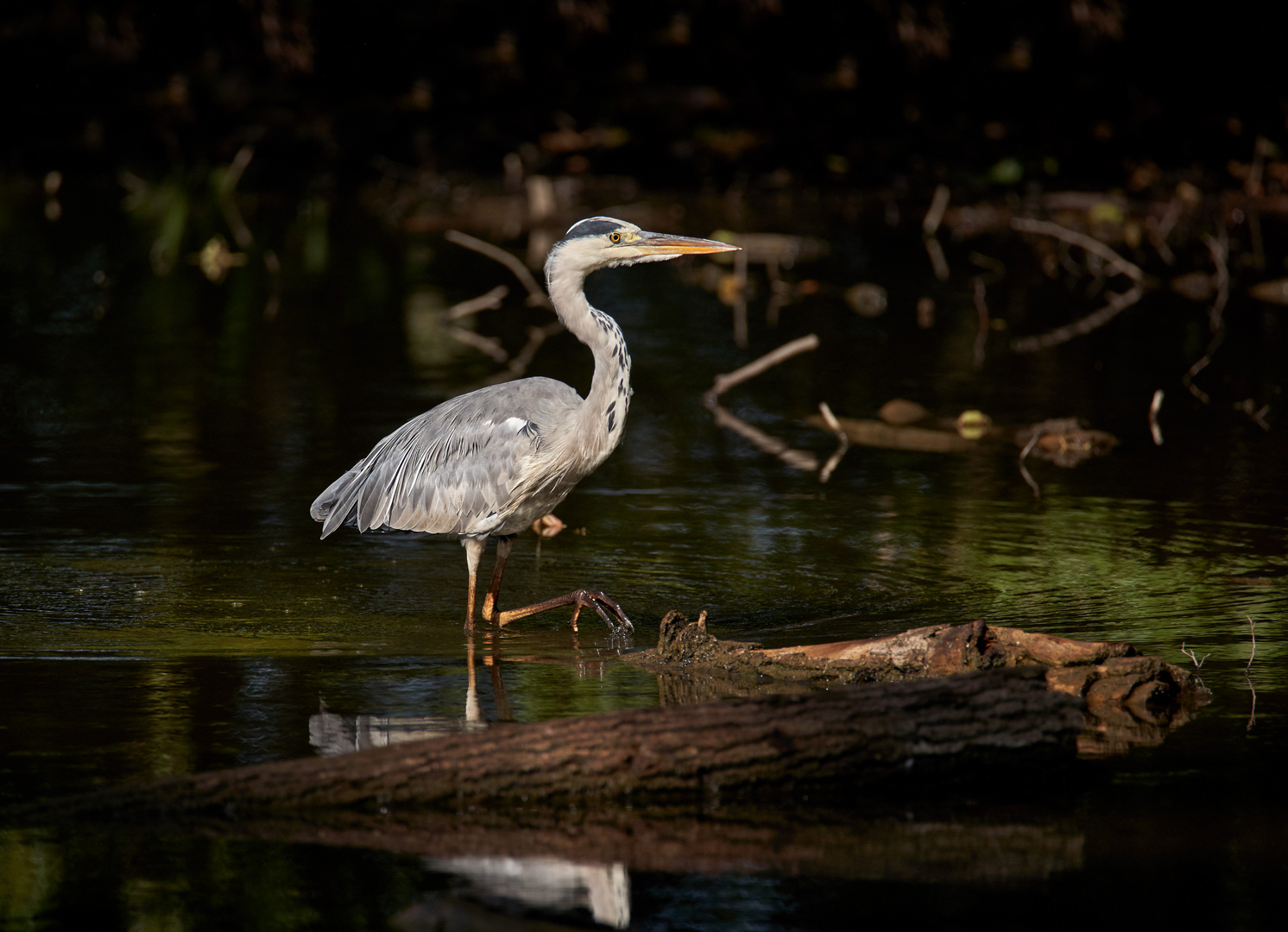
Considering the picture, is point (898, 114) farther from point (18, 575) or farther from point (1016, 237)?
point (18, 575)

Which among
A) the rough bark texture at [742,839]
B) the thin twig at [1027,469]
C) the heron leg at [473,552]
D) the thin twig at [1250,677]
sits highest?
the thin twig at [1027,469]

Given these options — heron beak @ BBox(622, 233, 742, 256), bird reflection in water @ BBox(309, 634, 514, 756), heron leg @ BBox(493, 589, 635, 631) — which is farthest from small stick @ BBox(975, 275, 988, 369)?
bird reflection in water @ BBox(309, 634, 514, 756)

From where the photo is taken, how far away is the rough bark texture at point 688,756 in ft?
16.8

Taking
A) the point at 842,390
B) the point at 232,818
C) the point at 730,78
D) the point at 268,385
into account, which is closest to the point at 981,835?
the point at 232,818

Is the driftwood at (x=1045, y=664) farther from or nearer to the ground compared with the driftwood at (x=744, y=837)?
farther from the ground

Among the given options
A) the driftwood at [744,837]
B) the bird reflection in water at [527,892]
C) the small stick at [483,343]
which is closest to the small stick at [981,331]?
the small stick at [483,343]

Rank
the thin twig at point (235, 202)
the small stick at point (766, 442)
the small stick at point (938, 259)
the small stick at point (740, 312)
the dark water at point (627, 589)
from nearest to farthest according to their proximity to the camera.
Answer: the dark water at point (627, 589) → the small stick at point (766, 442) → the small stick at point (740, 312) → the small stick at point (938, 259) → the thin twig at point (235, 202)

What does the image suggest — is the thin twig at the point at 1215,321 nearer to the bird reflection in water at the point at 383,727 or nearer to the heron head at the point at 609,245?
the heron head at the point at 609,245

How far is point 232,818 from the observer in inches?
201

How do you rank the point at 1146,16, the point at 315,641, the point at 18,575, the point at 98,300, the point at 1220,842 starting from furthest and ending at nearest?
the point at 1146,16, the point at 98,300, the point at 18,575, the point at 315,641, the point at 1220,842

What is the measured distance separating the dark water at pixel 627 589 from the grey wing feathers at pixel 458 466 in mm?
421

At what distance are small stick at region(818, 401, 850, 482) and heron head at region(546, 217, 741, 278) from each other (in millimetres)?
3217

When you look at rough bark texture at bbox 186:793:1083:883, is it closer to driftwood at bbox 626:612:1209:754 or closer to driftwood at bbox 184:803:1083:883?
driftwood at bbox 184:803:1083:883

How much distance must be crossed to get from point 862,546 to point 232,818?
4.55 m
